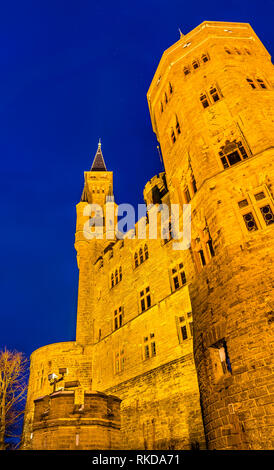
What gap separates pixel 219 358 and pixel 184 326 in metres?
5.51

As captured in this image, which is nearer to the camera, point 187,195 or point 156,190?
point 187,195

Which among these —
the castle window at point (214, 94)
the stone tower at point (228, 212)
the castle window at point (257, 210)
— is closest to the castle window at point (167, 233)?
the stone tower at point (228, 212)

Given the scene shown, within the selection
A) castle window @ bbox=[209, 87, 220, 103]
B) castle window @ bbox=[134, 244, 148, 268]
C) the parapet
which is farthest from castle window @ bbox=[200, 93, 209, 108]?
the parapet

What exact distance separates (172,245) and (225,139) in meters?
6.73

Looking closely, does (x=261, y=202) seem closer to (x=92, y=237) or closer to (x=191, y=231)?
(x=191, y=231)

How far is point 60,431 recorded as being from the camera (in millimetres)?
11508

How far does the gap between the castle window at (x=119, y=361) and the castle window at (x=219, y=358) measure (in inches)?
396

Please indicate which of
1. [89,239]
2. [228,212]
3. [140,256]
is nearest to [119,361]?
[140,256]

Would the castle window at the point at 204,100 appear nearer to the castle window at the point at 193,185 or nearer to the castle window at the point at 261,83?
the castle window at the point at 261,83

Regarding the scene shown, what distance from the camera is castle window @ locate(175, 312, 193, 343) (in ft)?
47.7

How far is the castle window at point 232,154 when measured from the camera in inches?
455

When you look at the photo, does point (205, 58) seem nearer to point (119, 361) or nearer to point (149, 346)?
point (149, 346)

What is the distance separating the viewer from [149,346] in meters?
16.7

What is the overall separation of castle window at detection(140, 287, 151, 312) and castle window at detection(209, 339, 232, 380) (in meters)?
8.51
